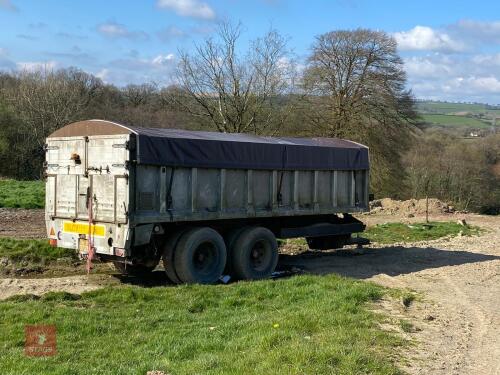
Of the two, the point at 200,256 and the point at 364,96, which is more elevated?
the point at 364,96

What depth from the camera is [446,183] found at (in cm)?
4734

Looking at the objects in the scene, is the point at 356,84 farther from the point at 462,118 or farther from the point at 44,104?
the point at 462,118

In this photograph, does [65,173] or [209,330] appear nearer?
[209,330]

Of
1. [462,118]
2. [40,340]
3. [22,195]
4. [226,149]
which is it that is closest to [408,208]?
[22,195]

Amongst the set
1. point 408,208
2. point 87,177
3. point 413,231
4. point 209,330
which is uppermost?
point 87,177

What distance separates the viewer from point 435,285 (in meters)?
11.2

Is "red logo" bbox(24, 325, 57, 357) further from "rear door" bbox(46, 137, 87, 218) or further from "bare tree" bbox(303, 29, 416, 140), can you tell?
"bare tree" bbox(303, 29, 416, 140)

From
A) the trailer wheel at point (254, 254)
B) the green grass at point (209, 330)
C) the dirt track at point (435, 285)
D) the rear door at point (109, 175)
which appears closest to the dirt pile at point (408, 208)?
the dirt track at point (435, 285)

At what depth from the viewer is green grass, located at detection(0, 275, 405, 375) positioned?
561 cm

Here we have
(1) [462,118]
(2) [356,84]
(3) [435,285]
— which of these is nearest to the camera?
(3) [435,285]

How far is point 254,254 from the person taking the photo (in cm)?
1209

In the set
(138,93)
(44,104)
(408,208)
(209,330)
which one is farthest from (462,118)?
(209,330)

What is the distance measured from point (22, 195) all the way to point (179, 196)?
1629cm

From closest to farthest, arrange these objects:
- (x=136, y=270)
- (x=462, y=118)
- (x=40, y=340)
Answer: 1. (x=40, y=340)
2. (x=136, y=270)
3. (x=462, y=118)
